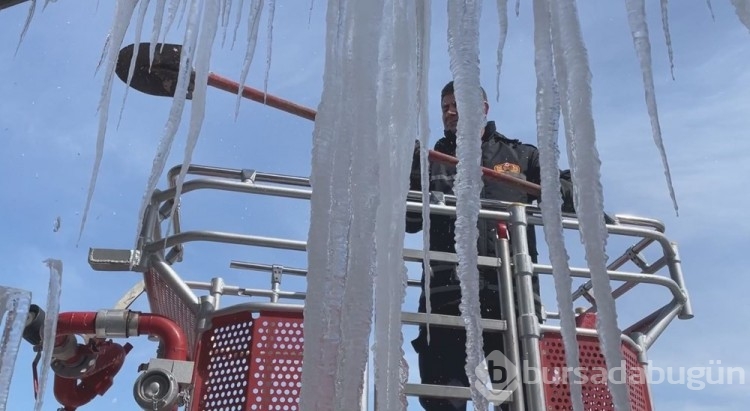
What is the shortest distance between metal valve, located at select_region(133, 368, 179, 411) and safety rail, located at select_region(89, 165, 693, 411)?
222mm

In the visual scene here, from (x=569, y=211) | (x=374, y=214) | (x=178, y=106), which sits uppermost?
(x=569, y=211)

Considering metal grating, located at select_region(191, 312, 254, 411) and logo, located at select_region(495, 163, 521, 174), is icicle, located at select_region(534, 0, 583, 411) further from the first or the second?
logo, located at select_region(495, 163, 521, 174)

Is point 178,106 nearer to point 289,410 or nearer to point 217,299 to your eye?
point 289,410

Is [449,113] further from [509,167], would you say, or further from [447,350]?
[447,350]

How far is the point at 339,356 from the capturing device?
1.80 m

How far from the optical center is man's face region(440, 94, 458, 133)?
14.3 ft

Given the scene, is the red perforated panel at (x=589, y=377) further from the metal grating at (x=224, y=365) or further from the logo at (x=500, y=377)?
Result: the metal grating at (x=224, y=365)

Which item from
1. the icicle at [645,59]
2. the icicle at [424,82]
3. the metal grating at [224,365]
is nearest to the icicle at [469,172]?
the icicle at [424,82]

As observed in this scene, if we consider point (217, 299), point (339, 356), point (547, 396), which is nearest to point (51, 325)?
point (217, 299)

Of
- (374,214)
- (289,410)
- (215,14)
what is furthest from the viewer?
(289,410)

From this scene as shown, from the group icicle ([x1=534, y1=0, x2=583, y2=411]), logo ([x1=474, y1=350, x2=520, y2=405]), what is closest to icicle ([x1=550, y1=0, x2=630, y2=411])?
icicle ([x1=534, y1=0, x2=583, y2=411])

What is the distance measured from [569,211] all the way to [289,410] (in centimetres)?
183

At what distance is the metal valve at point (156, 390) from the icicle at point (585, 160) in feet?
5.83

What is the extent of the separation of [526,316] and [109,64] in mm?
1880
